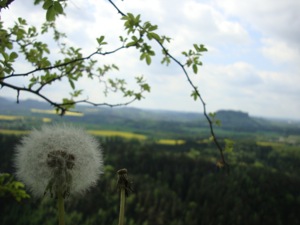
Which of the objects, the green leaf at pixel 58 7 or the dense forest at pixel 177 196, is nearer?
the green leaf at pixel 58 7

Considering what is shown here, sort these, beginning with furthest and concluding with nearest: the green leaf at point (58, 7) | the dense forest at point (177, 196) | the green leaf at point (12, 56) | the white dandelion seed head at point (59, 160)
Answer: the dense forest at point (177, 196) < the green leaf at point (12, 56) < the green leaf at point (58, 7) < the white dandelion seed head at point (59, 160)

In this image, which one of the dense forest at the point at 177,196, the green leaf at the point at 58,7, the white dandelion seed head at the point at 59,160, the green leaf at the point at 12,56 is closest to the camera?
the white dandelion seed head at the point at 59,160

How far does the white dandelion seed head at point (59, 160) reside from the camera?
7.23 feet

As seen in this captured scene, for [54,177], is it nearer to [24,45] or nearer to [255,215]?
[24,45]

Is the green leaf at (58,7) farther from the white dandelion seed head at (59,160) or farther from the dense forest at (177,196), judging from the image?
the dense forest at (177,196)

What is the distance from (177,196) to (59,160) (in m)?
124

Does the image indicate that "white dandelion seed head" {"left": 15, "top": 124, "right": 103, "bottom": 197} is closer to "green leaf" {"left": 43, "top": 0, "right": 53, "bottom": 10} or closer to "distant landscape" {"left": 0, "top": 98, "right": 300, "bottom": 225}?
"green leaf" {"left": 43, "top": 0, "right": 53, "bottom": 10}

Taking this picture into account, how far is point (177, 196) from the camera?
12094cm

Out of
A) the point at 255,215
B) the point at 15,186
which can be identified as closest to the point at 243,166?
the point at 255,215

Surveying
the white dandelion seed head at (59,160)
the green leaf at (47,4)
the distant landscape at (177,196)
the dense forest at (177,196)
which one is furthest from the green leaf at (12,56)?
the distant landscape at (177,196)

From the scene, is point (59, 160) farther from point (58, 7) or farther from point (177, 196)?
point (177, 196)

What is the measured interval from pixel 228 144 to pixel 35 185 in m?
2.38

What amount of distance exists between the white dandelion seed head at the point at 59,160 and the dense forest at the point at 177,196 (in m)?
89.3

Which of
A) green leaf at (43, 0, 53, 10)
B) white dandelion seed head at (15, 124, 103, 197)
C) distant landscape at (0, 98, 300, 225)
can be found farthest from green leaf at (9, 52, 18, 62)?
distant landscape at (0, 98, 300, 225)
